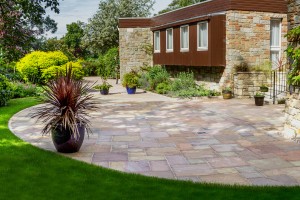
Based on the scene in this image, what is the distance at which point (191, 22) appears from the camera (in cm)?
1672

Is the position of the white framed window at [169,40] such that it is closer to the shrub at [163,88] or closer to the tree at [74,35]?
the shrub at [163,88]

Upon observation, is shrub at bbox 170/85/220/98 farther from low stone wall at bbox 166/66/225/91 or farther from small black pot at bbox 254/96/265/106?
small black pot at bbox 254/96/265/106

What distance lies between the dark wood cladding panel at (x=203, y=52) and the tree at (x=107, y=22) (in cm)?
1176

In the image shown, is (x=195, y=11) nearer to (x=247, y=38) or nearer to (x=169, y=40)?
(x=247, y=38)

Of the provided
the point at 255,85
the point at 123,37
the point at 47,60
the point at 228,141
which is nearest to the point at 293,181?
the point at 228,141

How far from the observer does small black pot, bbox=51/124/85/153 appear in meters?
6.26

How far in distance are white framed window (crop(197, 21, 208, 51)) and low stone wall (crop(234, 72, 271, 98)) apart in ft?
7.26

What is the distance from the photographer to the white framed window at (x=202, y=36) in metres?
15.8

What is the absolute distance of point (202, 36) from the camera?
16.1 metres

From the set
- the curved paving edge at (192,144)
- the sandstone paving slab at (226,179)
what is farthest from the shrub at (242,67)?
the sandstone paving slab at (226,179)

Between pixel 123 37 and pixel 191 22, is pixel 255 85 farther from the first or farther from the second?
pixel 123 37

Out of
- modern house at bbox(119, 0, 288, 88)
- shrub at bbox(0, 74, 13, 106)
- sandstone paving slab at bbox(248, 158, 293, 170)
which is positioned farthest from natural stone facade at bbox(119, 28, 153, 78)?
sandstone paving slab at bbox(248, 158, 293, 170)

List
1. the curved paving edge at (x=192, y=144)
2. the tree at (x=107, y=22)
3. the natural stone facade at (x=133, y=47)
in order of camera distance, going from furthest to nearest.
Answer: the tree at (x=107, y=22) → the natural stone facade at (x=133, y=47) → the curved paving edge at (x=192, y=144)

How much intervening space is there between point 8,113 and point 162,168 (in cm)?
693
